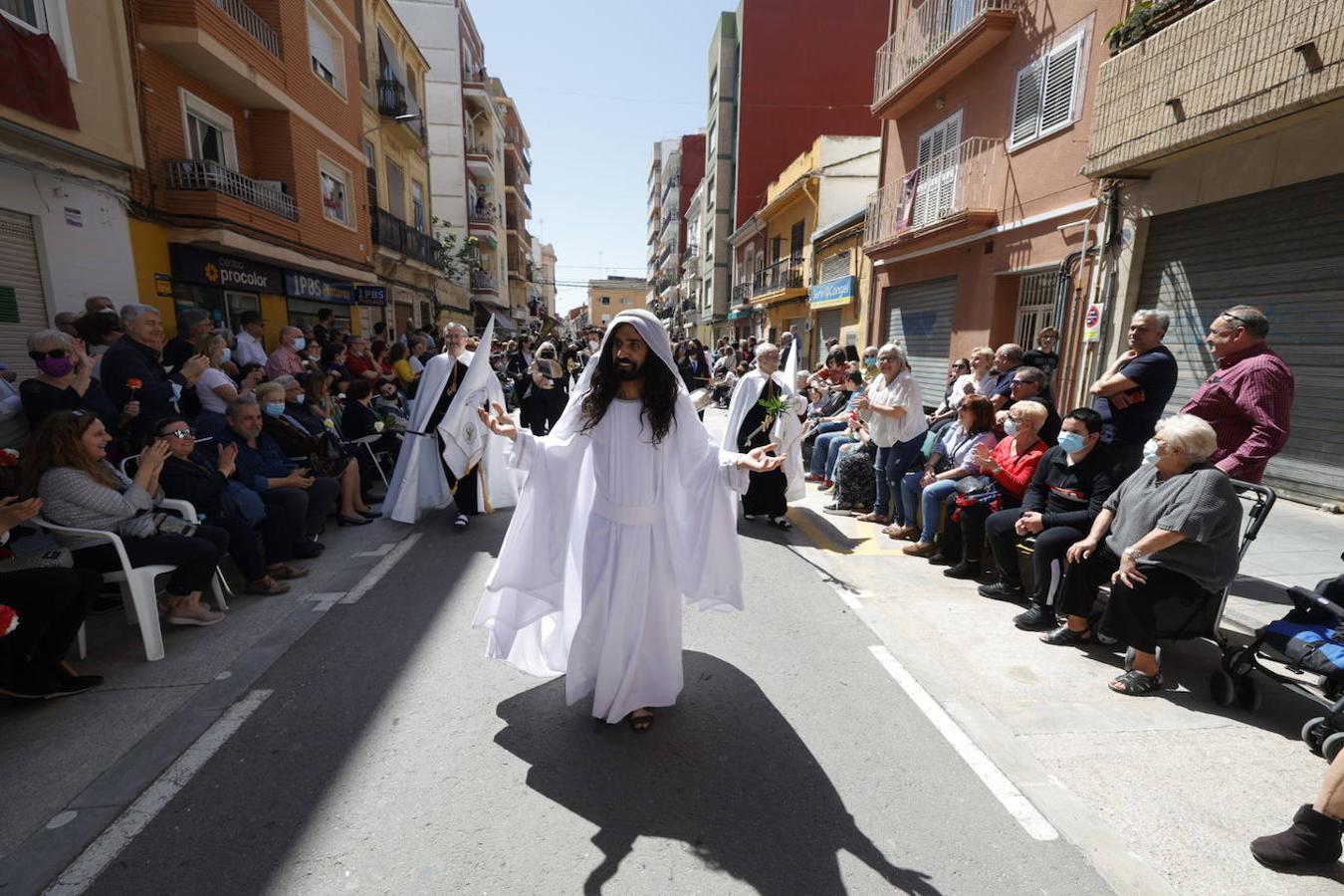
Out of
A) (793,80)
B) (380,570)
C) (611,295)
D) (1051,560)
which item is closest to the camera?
(1051,560)

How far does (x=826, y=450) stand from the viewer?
29.2 feet

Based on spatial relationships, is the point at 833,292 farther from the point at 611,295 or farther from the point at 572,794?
the point at 611,295

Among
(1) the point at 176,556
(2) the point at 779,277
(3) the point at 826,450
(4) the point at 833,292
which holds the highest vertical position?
(2) the point at 779,277

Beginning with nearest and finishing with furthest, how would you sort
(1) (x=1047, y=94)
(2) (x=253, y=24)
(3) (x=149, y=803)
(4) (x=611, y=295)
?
(3) (x=149, y=803) < (1) (x=1047, y=94) < (2) (x=253, y=24) < (4) (x=611, y=295)

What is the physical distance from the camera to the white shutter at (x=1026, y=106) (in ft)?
35.0

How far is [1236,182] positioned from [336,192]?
1726 cm

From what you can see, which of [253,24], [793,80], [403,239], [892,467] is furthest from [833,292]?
[793,80]

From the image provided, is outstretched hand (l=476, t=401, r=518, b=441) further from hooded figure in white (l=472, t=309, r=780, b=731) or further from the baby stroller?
the baby stroller

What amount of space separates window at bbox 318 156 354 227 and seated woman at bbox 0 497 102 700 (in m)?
13.6

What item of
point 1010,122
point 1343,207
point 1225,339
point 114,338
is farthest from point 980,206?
point 114,338

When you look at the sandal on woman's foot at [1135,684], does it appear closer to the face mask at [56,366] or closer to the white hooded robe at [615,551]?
the white hooded robe at [615,551]

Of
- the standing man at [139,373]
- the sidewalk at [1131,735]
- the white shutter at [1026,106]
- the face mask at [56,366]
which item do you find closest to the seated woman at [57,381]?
the face mask at [56,366]

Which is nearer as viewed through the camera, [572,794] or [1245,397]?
[572,794]

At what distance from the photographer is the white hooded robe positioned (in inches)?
122
